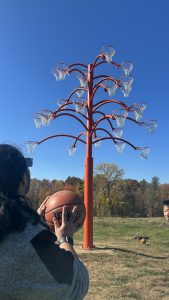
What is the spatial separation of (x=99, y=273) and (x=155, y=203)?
54213 millimetres

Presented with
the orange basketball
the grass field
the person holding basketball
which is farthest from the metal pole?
the person holding basketball

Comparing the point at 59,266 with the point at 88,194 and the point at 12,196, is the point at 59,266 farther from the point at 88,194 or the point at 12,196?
Result: the point at 88,194

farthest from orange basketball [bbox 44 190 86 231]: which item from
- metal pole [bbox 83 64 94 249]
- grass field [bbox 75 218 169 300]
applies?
metal pole [bbox 83 64 94 249]

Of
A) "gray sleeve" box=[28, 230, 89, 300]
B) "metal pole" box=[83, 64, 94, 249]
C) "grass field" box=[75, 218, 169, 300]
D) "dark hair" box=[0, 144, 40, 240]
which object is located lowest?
"grass field" box=[75, 218, 169, 300]

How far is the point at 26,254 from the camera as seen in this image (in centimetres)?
227

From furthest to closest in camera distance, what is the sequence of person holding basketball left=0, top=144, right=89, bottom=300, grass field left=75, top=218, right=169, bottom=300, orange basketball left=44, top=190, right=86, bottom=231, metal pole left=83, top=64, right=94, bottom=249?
metal pole left=83, top=64, right=94, bottom=249 < grass field left=75, top=218, right=169, bottom=300 < orange basketball left=44, top=190, right=86, bottom=231 < person holding basketball left=0, top=144, right=89, bottom=300

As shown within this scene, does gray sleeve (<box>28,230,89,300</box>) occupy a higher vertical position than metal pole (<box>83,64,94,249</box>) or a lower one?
lower

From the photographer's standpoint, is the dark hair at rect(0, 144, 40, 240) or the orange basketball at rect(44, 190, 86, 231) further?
the orange basketball at rect(44, 190, 86, 231)

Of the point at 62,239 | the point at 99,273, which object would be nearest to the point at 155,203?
the point at 99,273

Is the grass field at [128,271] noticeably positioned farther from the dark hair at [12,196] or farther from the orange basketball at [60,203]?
the dark hair at [12,196]

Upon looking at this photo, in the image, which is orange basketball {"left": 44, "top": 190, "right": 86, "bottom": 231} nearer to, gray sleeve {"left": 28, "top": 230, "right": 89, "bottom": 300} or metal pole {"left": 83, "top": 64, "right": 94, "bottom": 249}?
gray sleeve {"left": 28, "top": 230, "right": 89, "bottom": 300}

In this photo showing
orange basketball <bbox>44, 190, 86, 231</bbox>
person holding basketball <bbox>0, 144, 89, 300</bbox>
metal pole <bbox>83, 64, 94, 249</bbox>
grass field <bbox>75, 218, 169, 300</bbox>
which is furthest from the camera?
metal pole <bbox>83, 64, 94, 249</bbox>

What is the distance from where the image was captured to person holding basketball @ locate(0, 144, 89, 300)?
89.0 inches

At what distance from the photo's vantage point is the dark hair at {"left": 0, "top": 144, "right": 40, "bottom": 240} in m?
2.31
